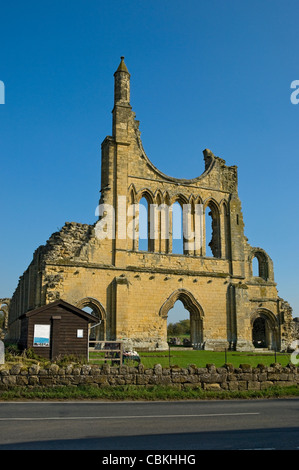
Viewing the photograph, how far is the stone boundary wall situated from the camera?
40.5ft

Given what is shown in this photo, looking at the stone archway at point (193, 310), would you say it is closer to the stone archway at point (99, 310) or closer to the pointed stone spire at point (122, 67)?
the stone archway at point (99, 310)

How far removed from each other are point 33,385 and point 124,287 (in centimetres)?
1428

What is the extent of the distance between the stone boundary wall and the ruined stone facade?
40.6 ft

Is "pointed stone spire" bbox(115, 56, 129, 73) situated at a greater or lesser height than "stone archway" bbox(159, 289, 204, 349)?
greater

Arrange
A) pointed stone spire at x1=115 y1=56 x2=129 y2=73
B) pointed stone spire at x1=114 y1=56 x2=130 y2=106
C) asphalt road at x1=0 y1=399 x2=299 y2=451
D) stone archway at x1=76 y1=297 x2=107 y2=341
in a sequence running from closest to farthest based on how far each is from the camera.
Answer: asphalt road at x1=0 y1=399 x2=299 y2=451 → stone archway at x1=76 y1=297 x2=107 y2=341 → pointed stone spire at x1=114 y1=56 x2=130 y2=106 → pointed stone spire at x1=115 y1=56 x2=129 y2=73

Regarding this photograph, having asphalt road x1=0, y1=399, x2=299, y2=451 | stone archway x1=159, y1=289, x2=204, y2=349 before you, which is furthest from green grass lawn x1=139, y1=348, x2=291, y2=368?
asphalt road x1=0, y1=399, x2=299, y2=451

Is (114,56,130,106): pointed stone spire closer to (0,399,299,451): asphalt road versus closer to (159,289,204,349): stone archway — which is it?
(159,289,204,349): stone archway

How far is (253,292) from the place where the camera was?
3166 centimetres

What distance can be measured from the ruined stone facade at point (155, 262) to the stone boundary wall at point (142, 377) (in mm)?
12385

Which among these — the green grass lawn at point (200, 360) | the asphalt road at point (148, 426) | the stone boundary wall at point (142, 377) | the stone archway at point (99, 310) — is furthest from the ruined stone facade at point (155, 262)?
the asphalt road at point (148, 426)

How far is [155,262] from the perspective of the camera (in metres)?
28.2

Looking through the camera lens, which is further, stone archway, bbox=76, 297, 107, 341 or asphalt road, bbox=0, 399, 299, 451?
stone archway, bbox=76, 297, 107, 341

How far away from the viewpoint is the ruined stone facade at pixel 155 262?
26.2 metres

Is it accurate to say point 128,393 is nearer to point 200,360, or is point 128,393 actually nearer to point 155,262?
point 200,360
